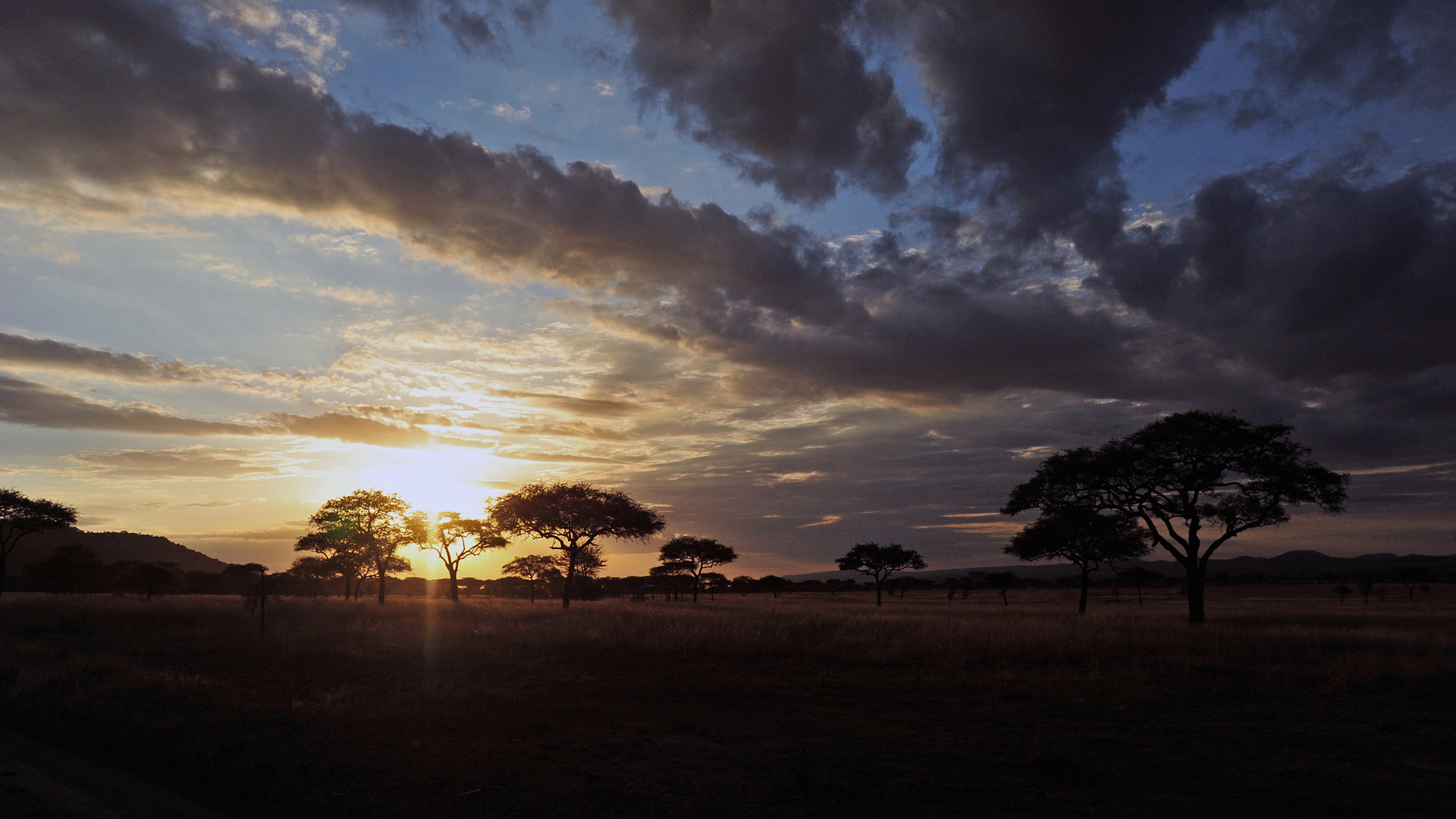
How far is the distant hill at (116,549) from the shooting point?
422ft

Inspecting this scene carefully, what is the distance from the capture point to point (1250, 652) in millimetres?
18906

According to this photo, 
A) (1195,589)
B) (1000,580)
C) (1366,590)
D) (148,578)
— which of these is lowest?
(1000,580)

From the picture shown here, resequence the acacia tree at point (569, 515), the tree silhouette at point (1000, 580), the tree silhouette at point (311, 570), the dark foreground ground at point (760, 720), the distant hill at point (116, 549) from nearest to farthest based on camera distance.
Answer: the dark foreground ground at point (760, 720) < the acacia tree at point (569, 515) < the tree silhouette at point (311, 570) < the tree silhouette at point (1000, 580) < the distant hill at point (116, 549)

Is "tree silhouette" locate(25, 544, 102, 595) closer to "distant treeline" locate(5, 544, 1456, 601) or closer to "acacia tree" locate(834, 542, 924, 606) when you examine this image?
"distant treeline" locate(5, 544, 1456, 601)

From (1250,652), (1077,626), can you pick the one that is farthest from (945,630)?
(1250,652)

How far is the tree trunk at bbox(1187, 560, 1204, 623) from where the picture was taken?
30000mm

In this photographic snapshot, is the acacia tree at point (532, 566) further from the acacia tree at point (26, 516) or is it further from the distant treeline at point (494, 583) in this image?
the acacia tree at point (26, 516)

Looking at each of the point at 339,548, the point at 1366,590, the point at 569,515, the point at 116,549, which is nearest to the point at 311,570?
the point at 339,548

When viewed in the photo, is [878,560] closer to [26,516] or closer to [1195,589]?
[1195,589]

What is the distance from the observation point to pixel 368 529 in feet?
170

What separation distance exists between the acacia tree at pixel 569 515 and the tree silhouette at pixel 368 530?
33.2 ft

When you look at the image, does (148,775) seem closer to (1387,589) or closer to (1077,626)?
(1077,626)

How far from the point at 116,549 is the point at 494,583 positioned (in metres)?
97.2

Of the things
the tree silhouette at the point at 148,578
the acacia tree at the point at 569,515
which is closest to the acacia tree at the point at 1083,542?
the acacia tree at the point at 569,515
